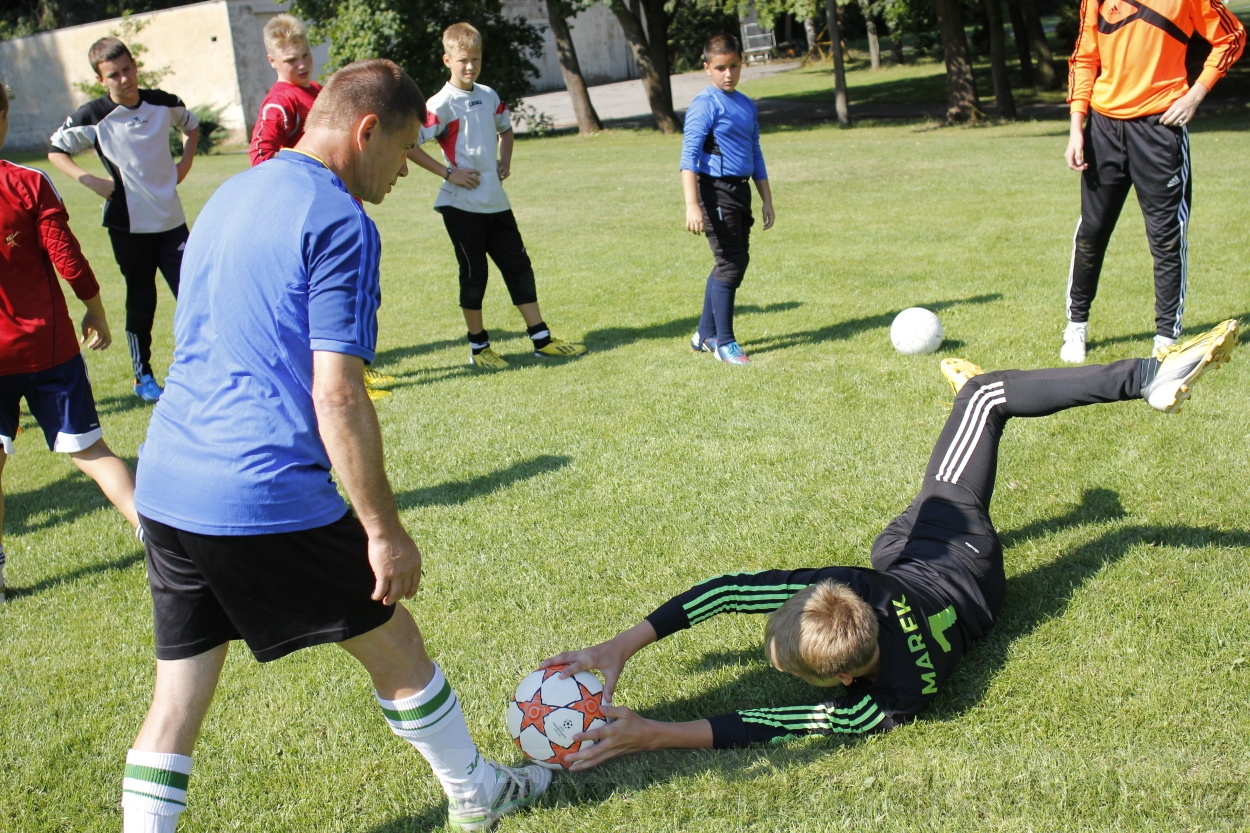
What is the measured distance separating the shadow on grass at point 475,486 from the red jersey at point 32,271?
1.73m

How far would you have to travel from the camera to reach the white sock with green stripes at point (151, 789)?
2.45 meters

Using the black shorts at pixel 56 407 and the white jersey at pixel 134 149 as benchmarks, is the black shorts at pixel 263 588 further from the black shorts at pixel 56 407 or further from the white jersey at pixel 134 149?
the white jersey at pixel 134 149

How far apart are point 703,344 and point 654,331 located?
2.82ft

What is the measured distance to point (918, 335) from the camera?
6797 mm

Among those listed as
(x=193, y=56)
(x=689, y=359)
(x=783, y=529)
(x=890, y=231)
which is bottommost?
(x=783, y=529)

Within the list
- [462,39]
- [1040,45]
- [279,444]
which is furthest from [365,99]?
[1040,45]

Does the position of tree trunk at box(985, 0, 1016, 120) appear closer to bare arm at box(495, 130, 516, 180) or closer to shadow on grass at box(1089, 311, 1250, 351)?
shadow on grass at box(1089, 311, 1250, 351)

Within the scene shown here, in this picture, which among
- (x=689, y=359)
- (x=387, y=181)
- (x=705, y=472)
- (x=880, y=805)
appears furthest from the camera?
(x=689, y=359)

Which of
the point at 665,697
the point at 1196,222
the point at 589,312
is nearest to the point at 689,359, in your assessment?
the point at 589,312

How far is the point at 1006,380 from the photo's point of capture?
4.01 m

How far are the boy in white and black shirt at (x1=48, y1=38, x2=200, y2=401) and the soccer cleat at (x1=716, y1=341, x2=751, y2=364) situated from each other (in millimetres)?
3947

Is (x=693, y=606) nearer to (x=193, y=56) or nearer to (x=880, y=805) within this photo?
(x=880, y=805)

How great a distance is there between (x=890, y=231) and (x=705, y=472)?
7.33 metres

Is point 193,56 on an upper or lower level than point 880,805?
upper
